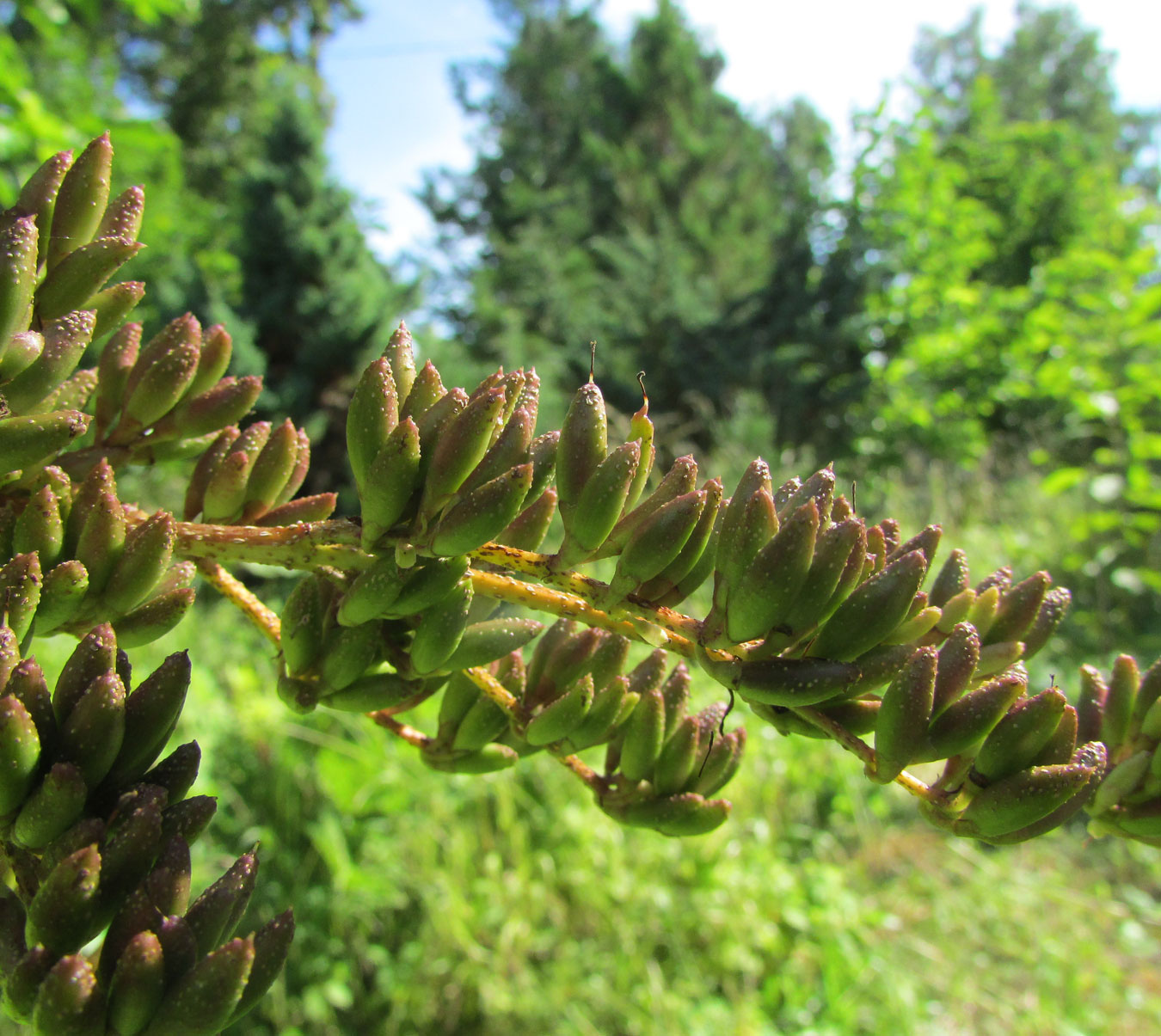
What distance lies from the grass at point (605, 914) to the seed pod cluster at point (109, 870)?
2254 millimetres

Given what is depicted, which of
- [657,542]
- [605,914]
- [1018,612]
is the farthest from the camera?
[605,914]

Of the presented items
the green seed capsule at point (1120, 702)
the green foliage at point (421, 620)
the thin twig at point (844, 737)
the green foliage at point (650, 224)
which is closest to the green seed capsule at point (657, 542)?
the green foliage at point (421, 620)

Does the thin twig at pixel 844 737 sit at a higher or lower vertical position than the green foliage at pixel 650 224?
lower

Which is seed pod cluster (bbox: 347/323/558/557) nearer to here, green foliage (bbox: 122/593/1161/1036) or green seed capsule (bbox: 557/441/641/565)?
green seed capsule (bbox: 557/441/641/565)

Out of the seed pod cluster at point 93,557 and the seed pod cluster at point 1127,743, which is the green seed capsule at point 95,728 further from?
the seed pod cluster at point 1127,743

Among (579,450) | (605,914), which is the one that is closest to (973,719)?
(579,450)

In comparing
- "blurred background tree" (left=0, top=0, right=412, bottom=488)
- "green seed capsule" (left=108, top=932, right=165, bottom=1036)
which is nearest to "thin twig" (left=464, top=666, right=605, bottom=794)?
"green seed capsule" (left=108, top=932, right=165, bottom=1036)

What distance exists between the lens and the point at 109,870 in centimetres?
37

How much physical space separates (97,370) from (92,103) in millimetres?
10896

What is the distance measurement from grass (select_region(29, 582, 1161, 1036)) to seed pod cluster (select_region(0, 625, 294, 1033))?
7.40 feet

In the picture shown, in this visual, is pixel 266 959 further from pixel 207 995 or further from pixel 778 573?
pixel 778 573

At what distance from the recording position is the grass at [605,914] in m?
2.44

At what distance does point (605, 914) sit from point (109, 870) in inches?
97.5

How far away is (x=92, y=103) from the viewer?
30.2 ft
